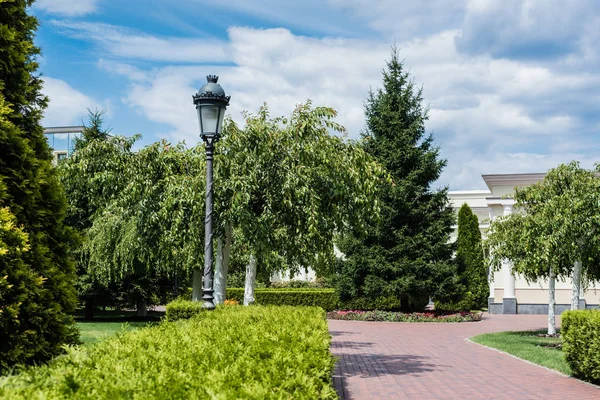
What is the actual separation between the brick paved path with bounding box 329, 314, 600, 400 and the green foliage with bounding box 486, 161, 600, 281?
2.97 meters

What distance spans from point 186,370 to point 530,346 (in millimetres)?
13737

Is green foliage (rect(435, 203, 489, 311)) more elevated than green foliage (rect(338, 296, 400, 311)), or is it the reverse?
green foliage (rect(435, 203, 489, 311))

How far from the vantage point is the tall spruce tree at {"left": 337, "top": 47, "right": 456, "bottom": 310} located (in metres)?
27.4

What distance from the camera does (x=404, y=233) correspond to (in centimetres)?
2808

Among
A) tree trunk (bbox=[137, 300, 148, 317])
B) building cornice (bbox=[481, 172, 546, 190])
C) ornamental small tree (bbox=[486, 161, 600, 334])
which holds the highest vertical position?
building cornice (bbox=[481, 172, 546, 190])

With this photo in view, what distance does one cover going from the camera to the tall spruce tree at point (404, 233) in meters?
27.4

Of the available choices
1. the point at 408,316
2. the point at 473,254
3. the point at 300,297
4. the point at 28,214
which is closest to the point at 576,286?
the point at 408,316

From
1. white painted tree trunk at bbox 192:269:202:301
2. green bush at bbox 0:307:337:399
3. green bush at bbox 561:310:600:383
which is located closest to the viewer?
green bush at bbox 0:307:337:399

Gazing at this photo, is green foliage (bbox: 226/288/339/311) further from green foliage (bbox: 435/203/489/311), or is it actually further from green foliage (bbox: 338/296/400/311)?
green foliage (bbox: 435/203/489/311)

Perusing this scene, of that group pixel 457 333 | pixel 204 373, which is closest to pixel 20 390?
pixel 204 373

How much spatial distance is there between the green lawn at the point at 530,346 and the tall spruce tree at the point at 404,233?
23.5 ft

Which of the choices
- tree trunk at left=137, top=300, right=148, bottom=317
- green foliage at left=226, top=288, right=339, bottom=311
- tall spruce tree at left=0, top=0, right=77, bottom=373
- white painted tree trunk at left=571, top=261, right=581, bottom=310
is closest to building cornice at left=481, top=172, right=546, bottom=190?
green foliage at left=226, top=288, right=339, bottom=311

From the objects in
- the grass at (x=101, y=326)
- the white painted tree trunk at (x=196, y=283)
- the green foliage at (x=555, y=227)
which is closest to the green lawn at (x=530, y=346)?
the green foliage at (x=555, y=227)

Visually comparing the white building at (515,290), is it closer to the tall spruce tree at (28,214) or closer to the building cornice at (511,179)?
the building cornice at (511,179)
